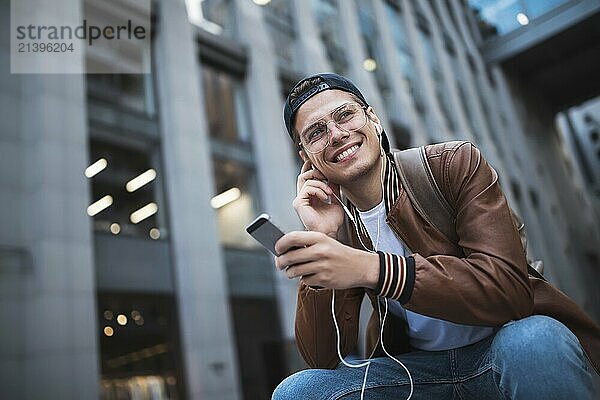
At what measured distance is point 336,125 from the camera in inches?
76.4

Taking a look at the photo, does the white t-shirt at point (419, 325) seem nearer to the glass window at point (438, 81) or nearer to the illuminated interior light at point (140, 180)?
the illuminated interior light at point (140, 180)

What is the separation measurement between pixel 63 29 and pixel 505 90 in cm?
2179

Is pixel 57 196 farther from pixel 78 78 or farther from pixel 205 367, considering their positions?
pixel 205 367

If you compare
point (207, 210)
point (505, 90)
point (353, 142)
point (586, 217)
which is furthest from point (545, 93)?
point (353, 142)

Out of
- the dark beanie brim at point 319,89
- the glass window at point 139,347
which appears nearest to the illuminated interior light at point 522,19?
the glass window at point 139,347

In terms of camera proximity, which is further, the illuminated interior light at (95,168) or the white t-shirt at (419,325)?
the illuminated interior light at (95,168)

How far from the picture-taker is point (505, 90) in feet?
85.9

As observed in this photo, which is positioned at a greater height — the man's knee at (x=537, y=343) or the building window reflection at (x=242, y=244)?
the building window reflection at (x=242, y=244)

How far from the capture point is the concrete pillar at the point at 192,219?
930 cm

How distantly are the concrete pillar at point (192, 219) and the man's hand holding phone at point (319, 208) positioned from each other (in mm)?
7866

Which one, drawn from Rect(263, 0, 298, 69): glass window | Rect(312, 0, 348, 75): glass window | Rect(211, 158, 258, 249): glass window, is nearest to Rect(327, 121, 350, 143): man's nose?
Rect(211, 158, 258, 249): glass window

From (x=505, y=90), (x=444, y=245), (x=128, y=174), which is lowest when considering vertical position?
(x=444, y=245)

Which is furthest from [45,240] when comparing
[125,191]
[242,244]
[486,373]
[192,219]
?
[486,373]

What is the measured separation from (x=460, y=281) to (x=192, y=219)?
9.01m
